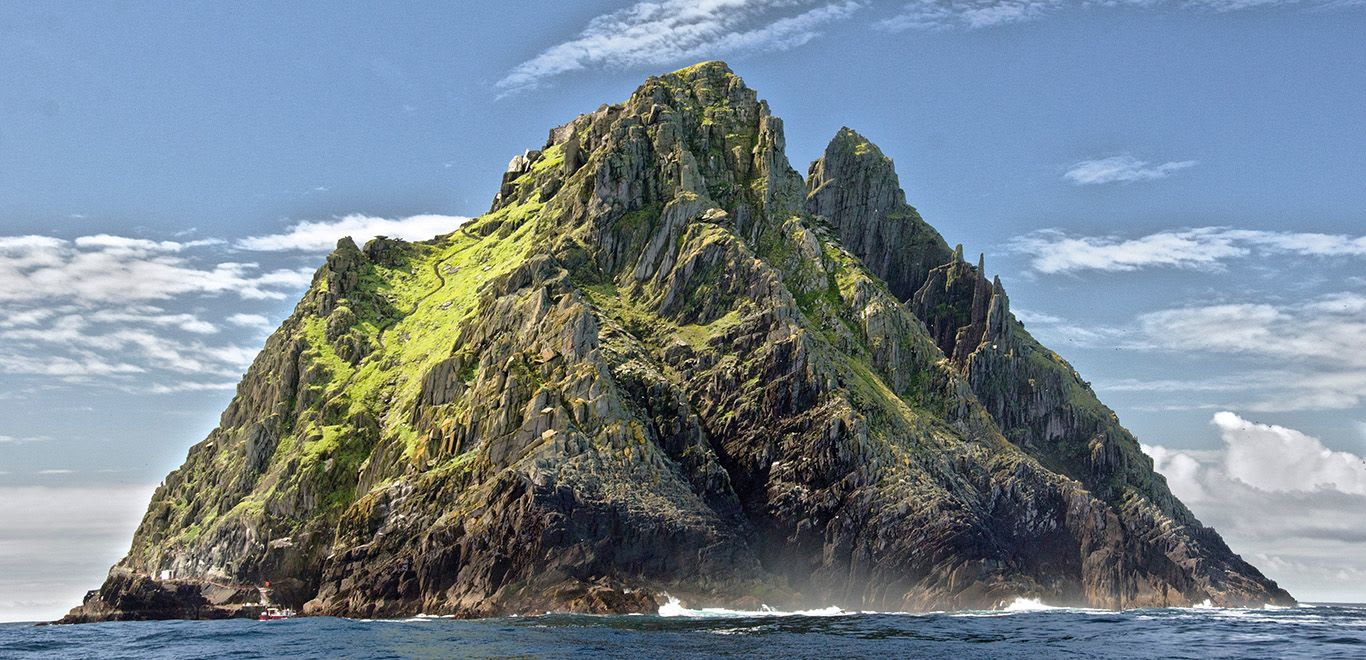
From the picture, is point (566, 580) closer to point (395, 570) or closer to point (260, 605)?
point (395, 570)

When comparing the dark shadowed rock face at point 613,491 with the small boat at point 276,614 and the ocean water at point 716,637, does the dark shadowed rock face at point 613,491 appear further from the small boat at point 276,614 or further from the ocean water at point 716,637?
the ocean water at point 716,637

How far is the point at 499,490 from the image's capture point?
508 ft

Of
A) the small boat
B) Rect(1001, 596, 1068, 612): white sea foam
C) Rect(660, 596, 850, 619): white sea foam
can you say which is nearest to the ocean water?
Rect(660, 596, 850, 619): white sea foam

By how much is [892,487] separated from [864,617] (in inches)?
1247

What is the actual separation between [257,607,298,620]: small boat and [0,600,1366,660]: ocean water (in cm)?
749

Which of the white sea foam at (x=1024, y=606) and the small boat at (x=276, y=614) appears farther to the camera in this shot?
the white sea foam at (x=1024, y=606)

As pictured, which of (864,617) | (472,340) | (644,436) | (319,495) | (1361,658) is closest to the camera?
(1361,658)

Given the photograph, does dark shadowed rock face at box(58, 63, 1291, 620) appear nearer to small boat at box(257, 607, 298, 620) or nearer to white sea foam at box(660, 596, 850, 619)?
white sea foam at box(660, 596, 850, 619)

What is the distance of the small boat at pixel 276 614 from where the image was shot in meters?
154

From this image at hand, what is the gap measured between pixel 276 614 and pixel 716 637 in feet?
242

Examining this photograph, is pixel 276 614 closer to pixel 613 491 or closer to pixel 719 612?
pixel 613 491

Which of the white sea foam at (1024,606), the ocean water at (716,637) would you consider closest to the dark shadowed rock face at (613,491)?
the white sea foam at (1024,606)

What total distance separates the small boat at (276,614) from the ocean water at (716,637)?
749 centimetres

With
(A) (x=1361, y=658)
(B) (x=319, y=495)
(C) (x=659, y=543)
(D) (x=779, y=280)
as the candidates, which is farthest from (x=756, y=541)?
(A) (x=1361, y=658)
